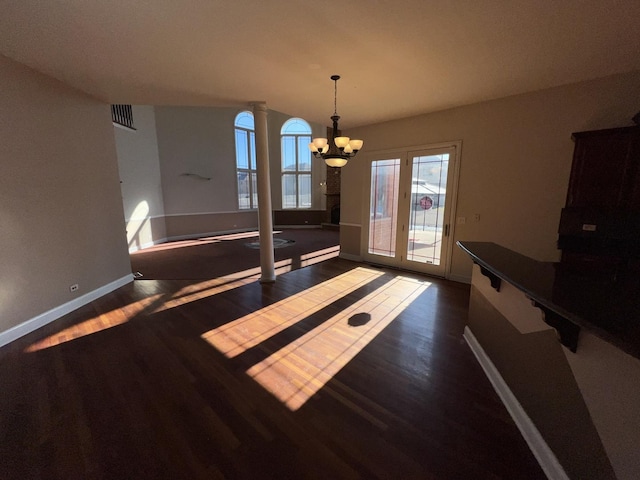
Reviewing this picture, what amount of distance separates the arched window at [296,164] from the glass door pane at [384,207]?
22.6 feet

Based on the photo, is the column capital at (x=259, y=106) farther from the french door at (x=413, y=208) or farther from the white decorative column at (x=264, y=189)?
the french door at (x=413, y=208)

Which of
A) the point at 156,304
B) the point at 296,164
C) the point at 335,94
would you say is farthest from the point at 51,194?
the point at 296,164

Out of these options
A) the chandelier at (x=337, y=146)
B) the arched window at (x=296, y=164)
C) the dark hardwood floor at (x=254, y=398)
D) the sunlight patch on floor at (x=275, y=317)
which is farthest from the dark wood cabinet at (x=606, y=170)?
the arched window at (x=296, y=164)

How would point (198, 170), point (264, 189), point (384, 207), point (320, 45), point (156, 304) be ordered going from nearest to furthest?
point (320, 45)
point (156, 304)
point (264, 189)
point (384, 207)
point (198, 170)

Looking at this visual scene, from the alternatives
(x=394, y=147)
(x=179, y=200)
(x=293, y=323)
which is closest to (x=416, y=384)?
(x=293, y=323)

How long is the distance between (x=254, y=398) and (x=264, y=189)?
3133 millimetres

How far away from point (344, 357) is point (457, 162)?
143 inches

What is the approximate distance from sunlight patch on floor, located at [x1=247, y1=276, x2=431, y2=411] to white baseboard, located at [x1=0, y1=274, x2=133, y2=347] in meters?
2.65

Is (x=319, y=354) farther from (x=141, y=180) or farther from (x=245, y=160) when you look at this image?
(x=245, y=160)

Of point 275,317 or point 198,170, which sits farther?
point 198,170

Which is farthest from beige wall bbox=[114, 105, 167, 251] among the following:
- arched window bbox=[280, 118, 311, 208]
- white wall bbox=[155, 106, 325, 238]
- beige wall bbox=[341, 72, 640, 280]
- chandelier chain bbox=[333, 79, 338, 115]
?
beige wall bbox=[341, 72, 640, 280]

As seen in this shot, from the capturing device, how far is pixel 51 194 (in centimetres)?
320

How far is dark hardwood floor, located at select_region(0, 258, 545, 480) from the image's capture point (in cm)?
150

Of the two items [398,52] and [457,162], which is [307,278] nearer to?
[457,162]
